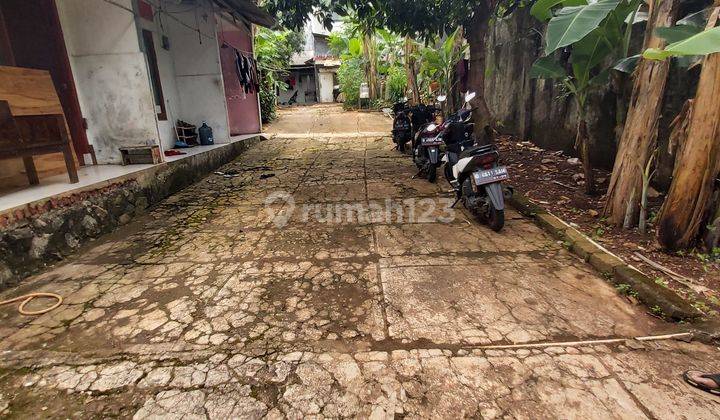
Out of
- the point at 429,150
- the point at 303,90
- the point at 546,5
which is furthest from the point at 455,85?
the point at 303,90

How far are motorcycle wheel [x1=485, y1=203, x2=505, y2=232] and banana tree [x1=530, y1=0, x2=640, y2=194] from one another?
1.36m

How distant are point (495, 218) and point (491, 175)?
46cm

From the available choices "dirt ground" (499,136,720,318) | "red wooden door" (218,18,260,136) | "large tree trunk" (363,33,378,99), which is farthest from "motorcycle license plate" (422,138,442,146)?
"large tree trunk" (363,33,378,99)

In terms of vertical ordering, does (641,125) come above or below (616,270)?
above

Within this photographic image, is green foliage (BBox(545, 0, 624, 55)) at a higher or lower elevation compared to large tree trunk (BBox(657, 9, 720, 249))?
higher

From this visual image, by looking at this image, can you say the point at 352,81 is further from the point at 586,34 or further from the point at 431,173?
the point at 586,34

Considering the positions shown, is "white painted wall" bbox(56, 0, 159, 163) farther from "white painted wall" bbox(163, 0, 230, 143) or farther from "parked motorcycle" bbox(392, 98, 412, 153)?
"parked motorcycle" bbox(392, 98, 412, 153)

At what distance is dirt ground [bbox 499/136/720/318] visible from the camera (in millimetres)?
2707

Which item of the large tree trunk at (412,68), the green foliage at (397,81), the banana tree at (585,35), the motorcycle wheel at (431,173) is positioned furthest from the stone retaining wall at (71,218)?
the green foliage at (397,81)

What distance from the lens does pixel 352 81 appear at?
61.9 feet

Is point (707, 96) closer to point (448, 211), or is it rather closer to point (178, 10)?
point (448, 211)

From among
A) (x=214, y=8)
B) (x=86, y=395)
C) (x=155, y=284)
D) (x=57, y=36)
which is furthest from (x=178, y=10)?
(x=86, y=395)

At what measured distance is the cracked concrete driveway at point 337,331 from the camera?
1923mm

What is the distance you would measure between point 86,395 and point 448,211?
3.90 m
